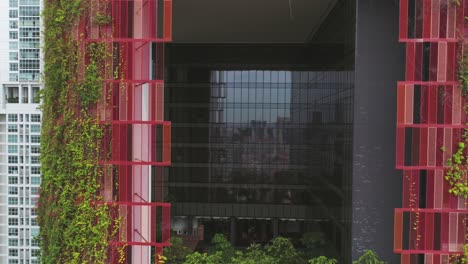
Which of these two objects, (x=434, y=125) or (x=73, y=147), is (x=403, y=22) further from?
(x=73, y=147)

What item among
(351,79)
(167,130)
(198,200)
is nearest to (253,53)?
(198,200)

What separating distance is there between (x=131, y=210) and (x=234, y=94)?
16897 mm

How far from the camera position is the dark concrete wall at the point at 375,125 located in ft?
30.9

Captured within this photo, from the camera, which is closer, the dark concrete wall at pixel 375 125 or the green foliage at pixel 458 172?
the green foliage at pixel 458 172

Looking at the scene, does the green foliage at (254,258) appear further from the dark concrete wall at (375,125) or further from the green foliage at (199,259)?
the dark concrete wall at (375,125)

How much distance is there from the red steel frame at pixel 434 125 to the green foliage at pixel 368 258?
0.72m

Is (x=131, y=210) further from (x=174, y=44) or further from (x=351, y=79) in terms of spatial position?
(x=174, y=44)

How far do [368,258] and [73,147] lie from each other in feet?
21.9

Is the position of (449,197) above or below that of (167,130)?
below

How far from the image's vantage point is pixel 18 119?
33.1m

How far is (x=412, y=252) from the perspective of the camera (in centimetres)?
831

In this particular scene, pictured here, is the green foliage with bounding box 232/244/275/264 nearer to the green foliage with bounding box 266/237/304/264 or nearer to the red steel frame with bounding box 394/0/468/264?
the green foliage with bounding box 266/237/304/264

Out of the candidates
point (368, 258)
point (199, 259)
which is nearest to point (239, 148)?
point (199, 259)

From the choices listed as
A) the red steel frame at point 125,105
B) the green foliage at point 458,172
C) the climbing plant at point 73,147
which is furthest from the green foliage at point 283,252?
the climbing plant at point 73,147
